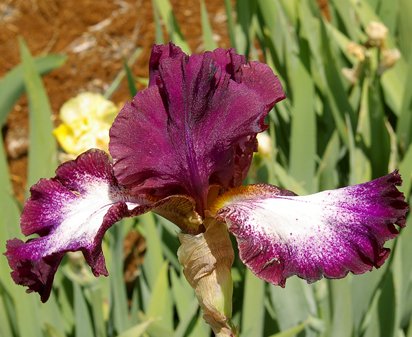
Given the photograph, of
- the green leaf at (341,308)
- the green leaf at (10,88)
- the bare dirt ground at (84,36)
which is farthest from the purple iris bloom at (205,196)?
the bare dirt ground at (84,36)

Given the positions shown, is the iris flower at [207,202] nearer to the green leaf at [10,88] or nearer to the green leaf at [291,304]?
the green leaf at [291,304]

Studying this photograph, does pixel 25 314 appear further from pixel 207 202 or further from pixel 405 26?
pixel 405 26

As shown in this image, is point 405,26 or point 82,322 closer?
point 82,322

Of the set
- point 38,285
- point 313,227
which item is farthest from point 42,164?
point 313,227

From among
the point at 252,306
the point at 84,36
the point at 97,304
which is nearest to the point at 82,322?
the point at 97,304

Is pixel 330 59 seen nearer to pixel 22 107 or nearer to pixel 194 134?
pixel 194 134
